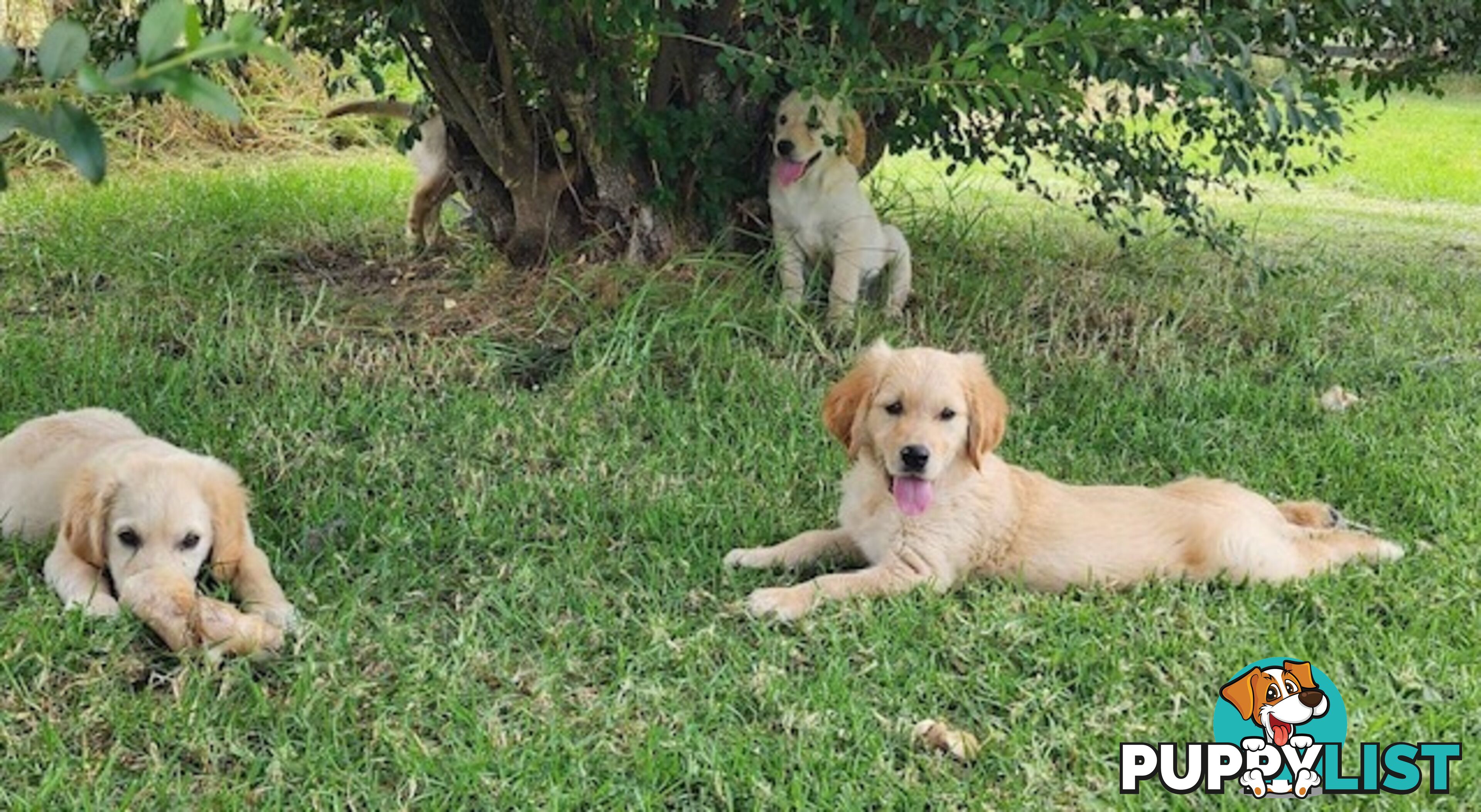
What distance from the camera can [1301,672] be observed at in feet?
8.81

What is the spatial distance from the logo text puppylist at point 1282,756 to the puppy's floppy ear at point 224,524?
1.90 meters

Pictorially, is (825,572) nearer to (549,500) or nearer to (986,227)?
(549,500)

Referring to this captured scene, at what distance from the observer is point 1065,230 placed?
7168 mm

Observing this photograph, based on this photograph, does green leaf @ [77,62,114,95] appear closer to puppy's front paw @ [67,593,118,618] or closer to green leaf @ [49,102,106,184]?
green leaf @ [49,102,106,184]

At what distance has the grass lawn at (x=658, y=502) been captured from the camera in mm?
2393

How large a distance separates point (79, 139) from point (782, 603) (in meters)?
2.24

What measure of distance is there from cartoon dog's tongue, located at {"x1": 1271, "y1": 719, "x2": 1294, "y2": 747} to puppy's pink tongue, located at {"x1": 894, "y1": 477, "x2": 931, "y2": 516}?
94cm

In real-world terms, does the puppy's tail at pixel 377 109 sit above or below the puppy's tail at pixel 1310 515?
above

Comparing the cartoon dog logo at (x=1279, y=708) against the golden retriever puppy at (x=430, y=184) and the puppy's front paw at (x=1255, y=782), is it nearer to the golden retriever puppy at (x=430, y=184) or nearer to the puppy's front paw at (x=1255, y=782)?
the puppy's front paw at (x=1255, y=782)

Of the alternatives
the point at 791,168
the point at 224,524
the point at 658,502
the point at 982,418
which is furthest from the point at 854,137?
the point at 224,524

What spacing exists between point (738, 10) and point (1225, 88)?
1.99m

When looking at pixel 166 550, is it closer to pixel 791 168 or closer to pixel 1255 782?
pixel 1255 782

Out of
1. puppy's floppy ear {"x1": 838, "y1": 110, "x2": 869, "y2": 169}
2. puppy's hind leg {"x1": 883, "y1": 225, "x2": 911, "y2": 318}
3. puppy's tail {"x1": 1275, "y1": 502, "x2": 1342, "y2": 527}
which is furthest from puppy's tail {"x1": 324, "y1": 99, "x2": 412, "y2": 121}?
puppy's tail {"x1": 1275, "y1": 502, "x2": 1342, "y2": 527}

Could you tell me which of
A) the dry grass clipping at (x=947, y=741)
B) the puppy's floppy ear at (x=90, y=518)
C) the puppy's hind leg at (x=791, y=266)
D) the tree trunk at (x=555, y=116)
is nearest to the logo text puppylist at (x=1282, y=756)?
the dry grass clipping at (x=947, y=741)
